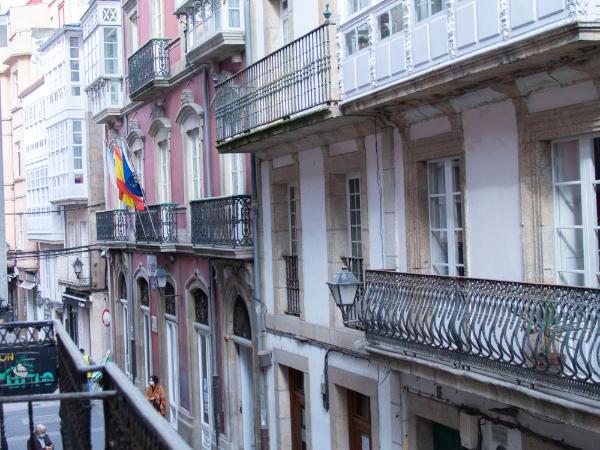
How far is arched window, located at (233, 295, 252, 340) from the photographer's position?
1973 cm

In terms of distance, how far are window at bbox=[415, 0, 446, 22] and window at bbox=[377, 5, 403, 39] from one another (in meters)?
0.46

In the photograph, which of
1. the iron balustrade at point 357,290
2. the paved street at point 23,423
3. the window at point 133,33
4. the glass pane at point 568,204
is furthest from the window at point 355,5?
the window at point 133,33

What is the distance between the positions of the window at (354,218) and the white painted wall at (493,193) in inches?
141

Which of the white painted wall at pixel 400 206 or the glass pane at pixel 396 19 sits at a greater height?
the glass pane at pixel 396 19

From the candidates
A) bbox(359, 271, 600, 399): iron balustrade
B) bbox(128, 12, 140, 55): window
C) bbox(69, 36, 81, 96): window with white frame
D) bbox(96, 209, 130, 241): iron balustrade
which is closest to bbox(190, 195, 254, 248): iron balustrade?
bbox(359, 271, 600, 399): iron balustrade

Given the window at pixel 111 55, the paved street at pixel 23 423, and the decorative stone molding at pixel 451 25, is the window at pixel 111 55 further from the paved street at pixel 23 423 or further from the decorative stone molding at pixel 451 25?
the decorative stone molding at pixel 451 25

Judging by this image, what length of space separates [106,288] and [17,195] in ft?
61.5

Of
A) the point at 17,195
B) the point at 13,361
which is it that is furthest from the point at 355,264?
the point at 17,195

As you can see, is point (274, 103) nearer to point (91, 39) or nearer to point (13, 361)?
point (13, 361)

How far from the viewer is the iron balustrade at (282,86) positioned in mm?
14062

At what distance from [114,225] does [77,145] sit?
28.8 ft

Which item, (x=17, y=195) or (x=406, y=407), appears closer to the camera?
(x=406, y=407)

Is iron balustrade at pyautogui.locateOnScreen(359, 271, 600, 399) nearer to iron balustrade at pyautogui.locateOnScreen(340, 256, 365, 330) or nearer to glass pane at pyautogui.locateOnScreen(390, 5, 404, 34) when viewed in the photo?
iron balustrade at pyautogui.locateOnScreen(340, 256, 365, 330)

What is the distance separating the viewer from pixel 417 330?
38.1 ft
